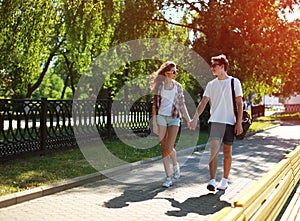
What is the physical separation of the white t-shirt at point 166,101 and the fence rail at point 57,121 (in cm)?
376

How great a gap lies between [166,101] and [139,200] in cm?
184

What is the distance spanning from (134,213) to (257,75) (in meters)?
17.3

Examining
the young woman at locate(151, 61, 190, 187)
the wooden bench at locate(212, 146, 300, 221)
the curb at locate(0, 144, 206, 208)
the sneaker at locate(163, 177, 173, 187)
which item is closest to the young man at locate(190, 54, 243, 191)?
the young woman at locate(151, 61, 190, 187)

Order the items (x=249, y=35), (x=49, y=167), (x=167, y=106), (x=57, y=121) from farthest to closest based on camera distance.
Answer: (x=249, y=35)
(x=57, y=121)
(x=49, y=167)
(x=167, y=106)

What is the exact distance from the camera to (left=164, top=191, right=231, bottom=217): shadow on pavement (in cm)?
585

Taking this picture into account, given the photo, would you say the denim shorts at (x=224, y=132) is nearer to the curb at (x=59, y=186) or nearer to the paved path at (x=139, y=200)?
the paved path at (x=139, y=200)

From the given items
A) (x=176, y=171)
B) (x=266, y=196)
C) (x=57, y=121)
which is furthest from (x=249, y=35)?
(x=266, y=196)

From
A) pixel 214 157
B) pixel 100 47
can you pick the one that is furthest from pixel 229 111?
pixel 100 47

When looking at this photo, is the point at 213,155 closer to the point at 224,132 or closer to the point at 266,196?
the point at 224,132

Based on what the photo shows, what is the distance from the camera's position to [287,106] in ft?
184

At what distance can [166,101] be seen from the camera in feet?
24.9

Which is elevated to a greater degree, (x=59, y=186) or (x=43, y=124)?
(x=43, y=124)

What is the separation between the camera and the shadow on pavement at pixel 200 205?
19.2 ft

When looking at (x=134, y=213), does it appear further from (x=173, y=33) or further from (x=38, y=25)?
(x=173, y=33)
